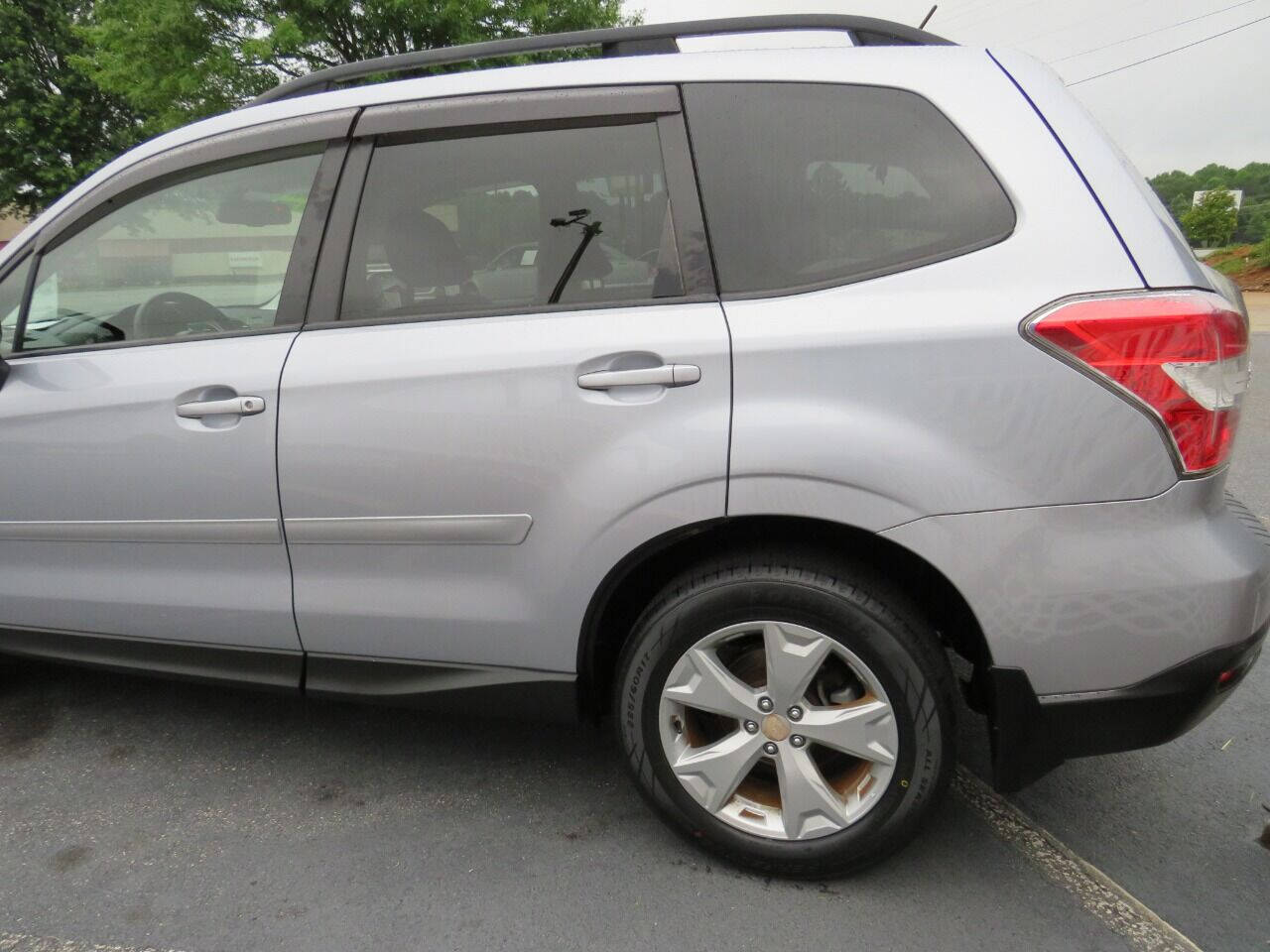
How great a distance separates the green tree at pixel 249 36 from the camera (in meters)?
14.5

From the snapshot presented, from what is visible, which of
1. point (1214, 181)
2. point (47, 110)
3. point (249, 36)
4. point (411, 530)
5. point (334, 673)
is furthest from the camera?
point (1214, 181)

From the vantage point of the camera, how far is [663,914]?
2.08 m

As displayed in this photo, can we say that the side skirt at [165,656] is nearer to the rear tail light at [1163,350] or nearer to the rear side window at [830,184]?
the rear side window at [830,184]

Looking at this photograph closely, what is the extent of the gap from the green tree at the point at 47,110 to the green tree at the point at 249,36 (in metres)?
8.11

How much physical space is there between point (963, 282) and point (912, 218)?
0.19 meters

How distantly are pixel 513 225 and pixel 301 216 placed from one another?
22.4 inches

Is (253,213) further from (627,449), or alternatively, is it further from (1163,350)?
(1163,350)

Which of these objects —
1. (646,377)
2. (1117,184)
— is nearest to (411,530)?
(646,377)

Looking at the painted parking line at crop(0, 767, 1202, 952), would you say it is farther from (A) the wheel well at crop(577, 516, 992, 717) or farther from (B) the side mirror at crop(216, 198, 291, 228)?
(B) the side mirror at crop(216, 198, 291, 228)

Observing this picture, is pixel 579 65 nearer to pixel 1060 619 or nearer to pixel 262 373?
pixel 262 373

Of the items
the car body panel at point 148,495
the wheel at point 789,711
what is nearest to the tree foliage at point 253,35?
the car body panel at point 148,495

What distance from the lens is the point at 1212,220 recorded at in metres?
35.9

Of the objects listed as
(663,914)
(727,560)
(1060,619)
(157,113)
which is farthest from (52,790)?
(157,113)

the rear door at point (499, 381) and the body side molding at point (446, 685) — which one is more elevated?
the rear door at point (499, 381)
